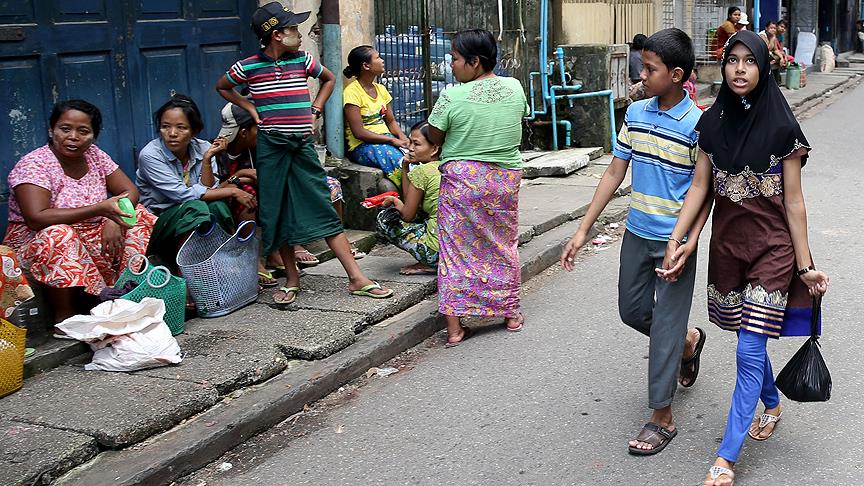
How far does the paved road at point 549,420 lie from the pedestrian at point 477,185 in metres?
0.26

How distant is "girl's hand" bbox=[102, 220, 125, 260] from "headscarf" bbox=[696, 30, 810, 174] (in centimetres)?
318

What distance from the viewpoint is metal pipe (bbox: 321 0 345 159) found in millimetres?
7688

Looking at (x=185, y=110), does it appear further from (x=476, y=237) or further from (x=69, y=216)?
(x=476, y=237)

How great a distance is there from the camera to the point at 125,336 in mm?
4953

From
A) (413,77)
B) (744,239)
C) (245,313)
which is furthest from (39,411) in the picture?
(413,77)

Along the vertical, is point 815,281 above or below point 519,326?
above

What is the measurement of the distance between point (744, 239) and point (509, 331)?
2.29 meters

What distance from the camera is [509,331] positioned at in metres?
5.94

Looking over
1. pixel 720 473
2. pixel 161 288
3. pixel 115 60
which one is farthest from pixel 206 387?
pixel 115 60

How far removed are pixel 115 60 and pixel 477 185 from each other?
244 cm

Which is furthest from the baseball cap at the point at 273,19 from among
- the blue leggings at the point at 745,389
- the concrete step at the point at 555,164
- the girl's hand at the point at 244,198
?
the concrete step at the point at 555,164

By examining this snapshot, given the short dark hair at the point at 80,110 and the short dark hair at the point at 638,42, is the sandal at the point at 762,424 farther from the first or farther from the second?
the short dark hair at the point at 638,42

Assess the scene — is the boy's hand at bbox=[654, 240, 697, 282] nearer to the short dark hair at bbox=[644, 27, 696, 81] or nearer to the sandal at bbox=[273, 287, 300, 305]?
the short dark hair at bbox=[644, 27, 696, 81]

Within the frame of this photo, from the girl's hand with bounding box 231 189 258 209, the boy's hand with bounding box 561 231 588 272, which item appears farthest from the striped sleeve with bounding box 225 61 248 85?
the boy's hand with bounding box 561 231 588 272
